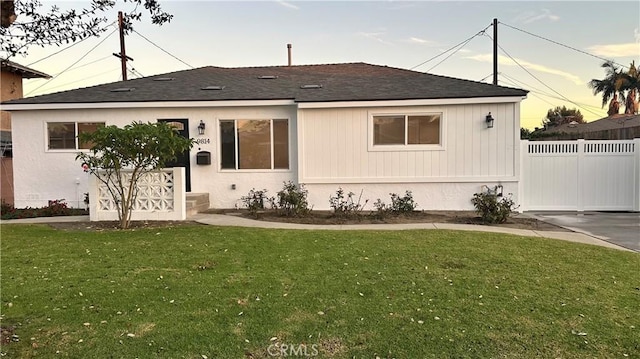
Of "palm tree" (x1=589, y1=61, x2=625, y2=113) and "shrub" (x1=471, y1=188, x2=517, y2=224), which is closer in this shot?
"shrub" (x1=471, y1=188, x2=517, y2=224)

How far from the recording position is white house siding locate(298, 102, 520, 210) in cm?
1037

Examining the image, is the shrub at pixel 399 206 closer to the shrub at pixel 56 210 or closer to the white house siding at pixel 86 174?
the white house siding at pixel 86 174

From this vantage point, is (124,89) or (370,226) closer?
(370,226)

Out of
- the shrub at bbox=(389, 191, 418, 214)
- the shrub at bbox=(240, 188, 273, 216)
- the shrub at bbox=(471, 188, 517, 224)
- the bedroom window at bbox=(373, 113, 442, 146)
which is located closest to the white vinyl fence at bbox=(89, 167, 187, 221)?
the shrub at bbox=(240, 188, 273, 216)

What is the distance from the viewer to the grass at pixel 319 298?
3143 millimetres

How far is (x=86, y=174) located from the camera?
36.7ft

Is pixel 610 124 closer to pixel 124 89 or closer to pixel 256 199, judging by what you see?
pixel 256 199

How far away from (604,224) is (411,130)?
478cm

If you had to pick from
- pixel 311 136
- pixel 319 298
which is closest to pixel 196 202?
pixel 311 136

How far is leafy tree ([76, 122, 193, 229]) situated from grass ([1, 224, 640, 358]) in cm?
193

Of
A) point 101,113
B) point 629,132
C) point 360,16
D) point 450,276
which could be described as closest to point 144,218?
point 101,113

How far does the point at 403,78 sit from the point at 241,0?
17.2 feet

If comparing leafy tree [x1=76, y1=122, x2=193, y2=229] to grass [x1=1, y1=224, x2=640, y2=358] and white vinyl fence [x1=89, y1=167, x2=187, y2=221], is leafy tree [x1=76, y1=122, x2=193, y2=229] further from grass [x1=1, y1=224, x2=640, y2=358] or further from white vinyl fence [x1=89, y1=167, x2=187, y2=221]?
grass [x1=1, y1=224, x2=640, y2=358]

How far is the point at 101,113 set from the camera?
11141 mm
